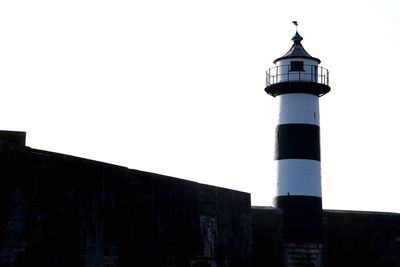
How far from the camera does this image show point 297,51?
21.7 meters

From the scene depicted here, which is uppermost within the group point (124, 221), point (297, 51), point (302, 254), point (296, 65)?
point (297, 51)

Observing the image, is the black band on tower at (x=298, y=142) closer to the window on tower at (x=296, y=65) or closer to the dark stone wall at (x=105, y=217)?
the window on tower at (x=296, y=65)

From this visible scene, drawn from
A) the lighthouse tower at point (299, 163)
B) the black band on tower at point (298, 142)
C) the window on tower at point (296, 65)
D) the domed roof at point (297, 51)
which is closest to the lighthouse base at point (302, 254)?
the lighthouse tower at point (299, 163)

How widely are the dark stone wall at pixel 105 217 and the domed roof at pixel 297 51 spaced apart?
18.3 feet

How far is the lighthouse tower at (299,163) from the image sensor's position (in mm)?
20484

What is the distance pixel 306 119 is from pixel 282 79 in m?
1.52

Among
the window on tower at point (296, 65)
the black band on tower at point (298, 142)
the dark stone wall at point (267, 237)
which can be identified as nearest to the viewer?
the dark stone wall at point (267, 237)

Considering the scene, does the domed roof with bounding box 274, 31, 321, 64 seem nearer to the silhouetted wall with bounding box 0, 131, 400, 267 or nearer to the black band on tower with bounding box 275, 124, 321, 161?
the black band on tower with bounding box 275, 124, 321, 161

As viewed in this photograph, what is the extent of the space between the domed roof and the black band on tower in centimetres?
229

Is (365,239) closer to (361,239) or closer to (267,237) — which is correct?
(361,239)

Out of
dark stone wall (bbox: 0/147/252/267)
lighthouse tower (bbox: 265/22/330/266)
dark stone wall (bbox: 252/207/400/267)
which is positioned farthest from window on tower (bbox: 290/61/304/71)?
dark stone wall (bbox: 0/147/252/267)

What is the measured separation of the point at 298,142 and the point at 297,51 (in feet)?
10.4

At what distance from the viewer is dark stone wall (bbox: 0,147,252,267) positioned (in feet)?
38.0

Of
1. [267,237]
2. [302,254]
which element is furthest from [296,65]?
[302,254]
